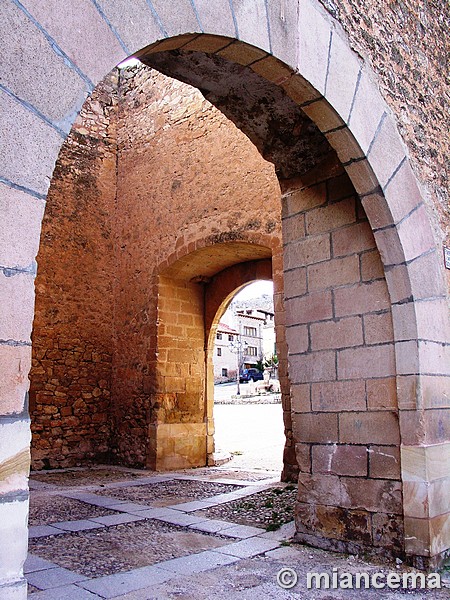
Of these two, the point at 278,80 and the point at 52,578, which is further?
the point at 52,578

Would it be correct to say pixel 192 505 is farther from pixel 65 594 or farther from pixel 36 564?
pixel 65 594

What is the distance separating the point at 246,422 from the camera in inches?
546

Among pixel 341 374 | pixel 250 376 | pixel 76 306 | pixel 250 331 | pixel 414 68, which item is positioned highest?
pixel 250 331

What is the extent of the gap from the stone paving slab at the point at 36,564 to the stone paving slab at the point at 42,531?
1.68 ft

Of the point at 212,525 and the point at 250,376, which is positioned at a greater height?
the point at 250,376

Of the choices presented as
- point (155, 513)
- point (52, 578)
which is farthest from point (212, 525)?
point (52, 578)

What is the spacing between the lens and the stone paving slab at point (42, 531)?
3.63 meters

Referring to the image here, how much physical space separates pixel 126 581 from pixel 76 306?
18.2 ft

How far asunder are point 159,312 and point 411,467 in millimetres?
4894

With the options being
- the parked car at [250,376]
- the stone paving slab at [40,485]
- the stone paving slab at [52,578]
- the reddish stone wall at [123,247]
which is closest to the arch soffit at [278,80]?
the stone paving slab at [52,578]

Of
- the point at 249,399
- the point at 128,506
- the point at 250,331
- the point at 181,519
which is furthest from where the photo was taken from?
the point at 250,331

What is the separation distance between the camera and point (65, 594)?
98.4 inches

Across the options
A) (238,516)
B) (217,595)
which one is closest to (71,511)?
(238,516)

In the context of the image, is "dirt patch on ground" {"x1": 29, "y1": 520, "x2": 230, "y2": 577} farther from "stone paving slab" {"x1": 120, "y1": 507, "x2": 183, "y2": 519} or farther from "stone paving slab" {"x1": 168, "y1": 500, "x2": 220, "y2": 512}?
"stone paving slab" {"x1": 168, "y1": 500, "x2": 220, "y2": 512}
